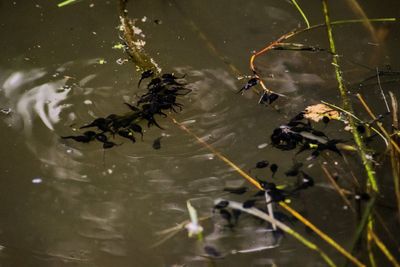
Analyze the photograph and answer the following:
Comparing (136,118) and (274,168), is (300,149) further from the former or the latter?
(136,118)

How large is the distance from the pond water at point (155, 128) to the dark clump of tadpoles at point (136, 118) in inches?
2.0

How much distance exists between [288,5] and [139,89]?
3.28 ft

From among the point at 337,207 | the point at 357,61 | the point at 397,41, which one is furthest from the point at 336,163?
the point at 397,41

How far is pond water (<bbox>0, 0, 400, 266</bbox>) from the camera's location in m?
1.77

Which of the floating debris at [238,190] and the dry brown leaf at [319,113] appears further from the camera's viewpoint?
the dry brown leaf at [319,113]

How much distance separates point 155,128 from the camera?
2.07 m

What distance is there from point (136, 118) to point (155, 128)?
107 millimetres

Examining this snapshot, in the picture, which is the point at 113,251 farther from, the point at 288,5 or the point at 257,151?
the point at 288,5

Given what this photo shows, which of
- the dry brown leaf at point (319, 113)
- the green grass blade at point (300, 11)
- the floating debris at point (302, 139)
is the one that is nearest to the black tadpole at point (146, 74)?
the floating debris at point (302, 139)

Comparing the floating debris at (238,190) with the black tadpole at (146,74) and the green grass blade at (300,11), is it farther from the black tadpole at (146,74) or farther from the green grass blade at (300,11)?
the green grass blade at (300,11)

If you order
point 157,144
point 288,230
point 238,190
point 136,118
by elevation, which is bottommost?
point 288,230

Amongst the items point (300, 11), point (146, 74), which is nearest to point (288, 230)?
point (146, 74)

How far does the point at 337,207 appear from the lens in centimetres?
179

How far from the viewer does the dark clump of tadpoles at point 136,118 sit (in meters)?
1.98
